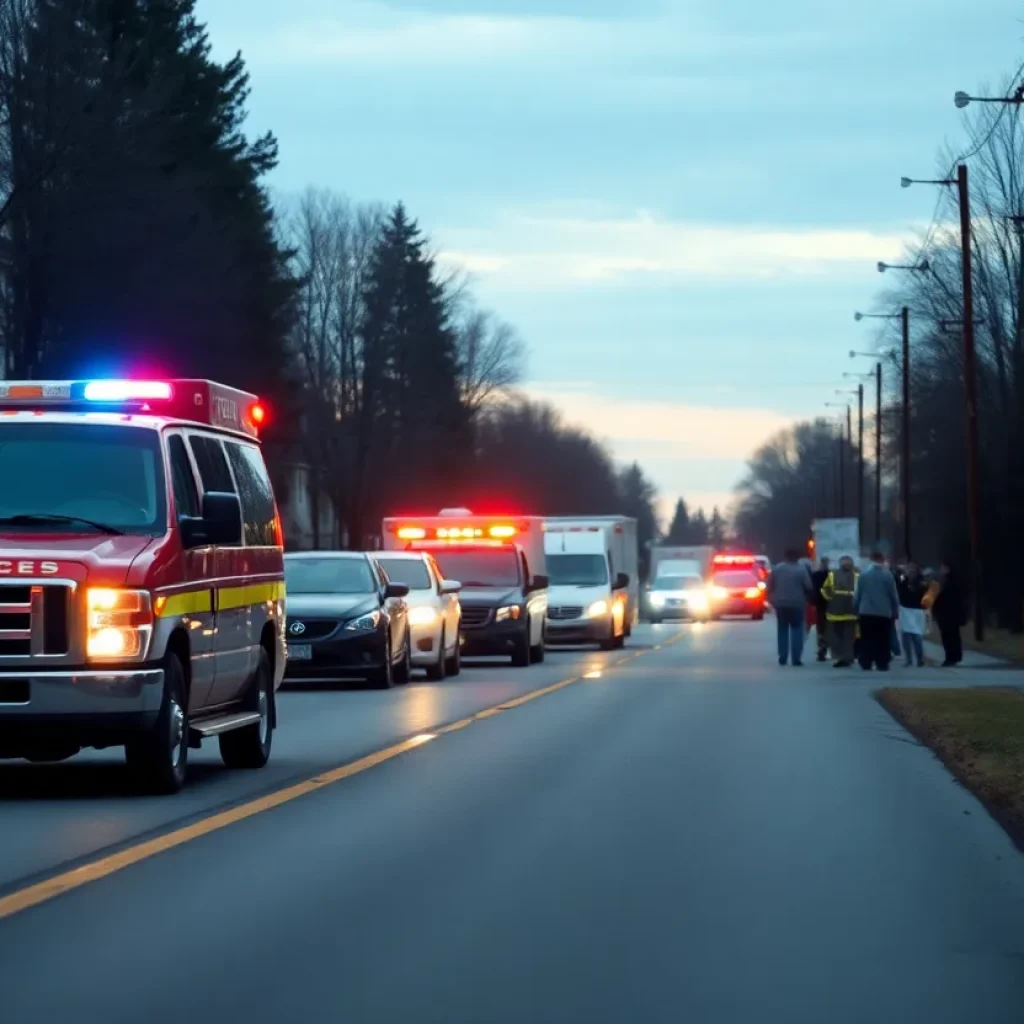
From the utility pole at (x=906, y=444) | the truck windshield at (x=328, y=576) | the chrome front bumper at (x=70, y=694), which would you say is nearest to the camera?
the chrome front bumper at (x=70, y=694)

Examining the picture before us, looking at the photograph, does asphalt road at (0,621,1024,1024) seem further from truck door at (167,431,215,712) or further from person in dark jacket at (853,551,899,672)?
person in dark jacket at (853,551,899,672)

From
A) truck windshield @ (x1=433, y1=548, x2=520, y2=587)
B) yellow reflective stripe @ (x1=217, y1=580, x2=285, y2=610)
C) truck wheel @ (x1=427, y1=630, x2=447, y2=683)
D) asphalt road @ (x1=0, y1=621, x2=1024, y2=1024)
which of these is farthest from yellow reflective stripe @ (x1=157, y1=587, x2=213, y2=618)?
truck windshield @ (x1=433, y1=548, x2=520, y2=587)

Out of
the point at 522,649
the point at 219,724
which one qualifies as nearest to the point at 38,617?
the point at 219,724

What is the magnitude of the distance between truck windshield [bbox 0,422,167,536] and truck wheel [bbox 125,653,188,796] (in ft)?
2.89

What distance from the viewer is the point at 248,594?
51.4ft

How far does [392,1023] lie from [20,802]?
6.88 m

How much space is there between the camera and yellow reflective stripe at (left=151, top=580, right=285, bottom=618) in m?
13.5

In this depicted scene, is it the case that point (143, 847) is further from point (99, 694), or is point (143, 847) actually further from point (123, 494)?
point (123, 494)

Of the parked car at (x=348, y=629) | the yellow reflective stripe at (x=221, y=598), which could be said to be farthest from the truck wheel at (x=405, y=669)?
the yellow reflective stripe at (x=221, y=598)

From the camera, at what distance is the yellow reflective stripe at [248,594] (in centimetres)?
1485

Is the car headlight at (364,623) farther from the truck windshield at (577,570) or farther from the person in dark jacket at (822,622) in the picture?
the truck windshield at (577,570)

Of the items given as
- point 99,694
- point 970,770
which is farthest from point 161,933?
point 970,770

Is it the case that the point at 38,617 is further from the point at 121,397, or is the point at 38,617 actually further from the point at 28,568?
the point at 121,397

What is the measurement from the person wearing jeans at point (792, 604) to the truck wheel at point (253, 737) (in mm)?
20975
